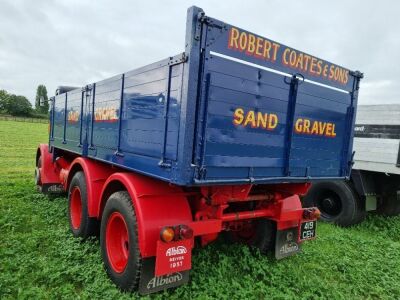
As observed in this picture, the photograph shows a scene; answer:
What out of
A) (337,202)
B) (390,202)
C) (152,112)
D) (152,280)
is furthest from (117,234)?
(390,202)

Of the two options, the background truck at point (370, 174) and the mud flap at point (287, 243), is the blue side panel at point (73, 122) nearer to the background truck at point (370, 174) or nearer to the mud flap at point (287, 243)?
the mud flap at point (287, 243)

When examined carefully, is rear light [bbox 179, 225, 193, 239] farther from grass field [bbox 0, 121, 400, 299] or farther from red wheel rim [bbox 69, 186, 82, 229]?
red wheel rim [bbox 69, 186, 82, 229]

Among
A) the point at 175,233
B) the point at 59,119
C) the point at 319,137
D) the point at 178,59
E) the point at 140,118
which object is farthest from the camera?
the point at 59,119

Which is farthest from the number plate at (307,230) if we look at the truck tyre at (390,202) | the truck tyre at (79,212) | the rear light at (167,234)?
the truck tyre at (390,202)

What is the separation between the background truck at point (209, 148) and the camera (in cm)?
296

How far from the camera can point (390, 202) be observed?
273 inches

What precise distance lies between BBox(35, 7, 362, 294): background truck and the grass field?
27 cm

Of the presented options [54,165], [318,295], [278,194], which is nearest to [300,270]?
[318,295]

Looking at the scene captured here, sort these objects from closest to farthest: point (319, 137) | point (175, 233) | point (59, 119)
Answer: point (175, 233) → point (319, 137) → point (59, 119)

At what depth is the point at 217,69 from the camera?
3.02m

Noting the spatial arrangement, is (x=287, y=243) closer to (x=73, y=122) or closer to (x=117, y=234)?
(x=117, y=234)

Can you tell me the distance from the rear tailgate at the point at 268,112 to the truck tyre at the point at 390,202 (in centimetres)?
279

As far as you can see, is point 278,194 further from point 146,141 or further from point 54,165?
point 54,165

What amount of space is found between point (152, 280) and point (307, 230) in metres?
2.11
